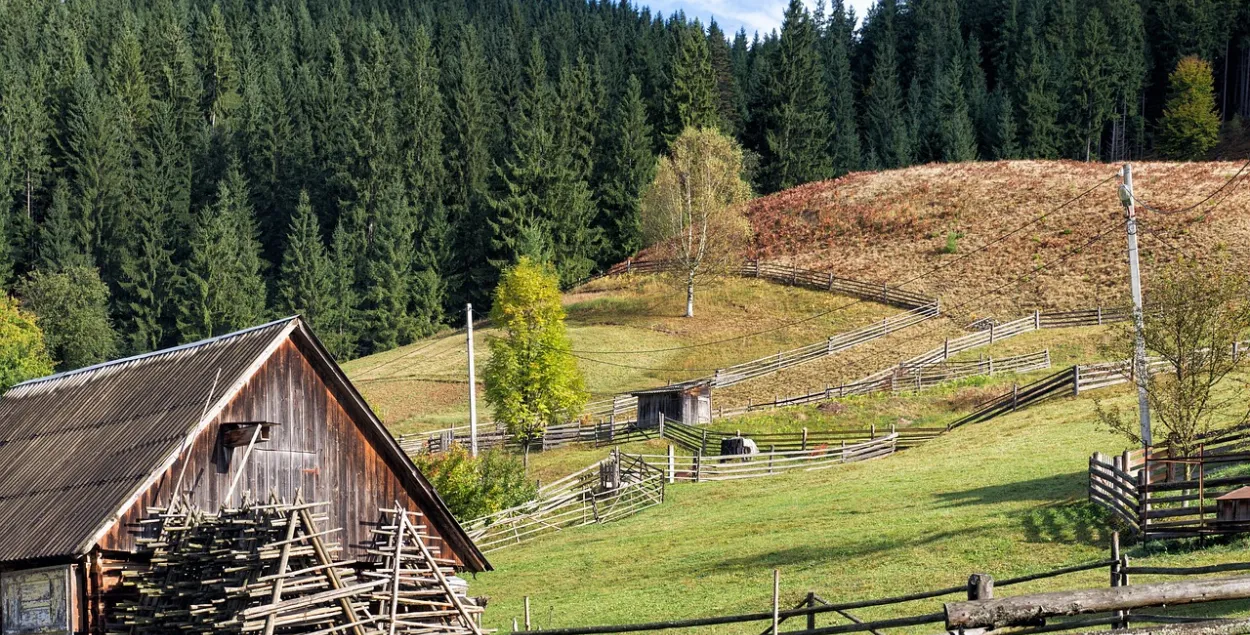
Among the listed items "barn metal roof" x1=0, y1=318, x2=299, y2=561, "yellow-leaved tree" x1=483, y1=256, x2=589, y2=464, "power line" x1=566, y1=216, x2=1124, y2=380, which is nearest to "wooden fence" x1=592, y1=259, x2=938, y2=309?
"power line" x1=566, y1=216, x2=1124, y2=380

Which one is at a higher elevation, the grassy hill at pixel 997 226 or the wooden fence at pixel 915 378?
the grassy hill at pixel 997 226

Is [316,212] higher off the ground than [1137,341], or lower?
higher

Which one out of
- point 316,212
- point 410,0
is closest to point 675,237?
point 316,212

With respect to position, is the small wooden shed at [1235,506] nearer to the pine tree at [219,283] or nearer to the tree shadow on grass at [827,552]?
the tree shadow on grass at [827,552]

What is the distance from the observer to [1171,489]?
26.5 meters

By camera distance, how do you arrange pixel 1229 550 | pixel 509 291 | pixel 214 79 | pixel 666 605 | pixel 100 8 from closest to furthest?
pixel 1229 550
pixel 666 605
pixel 509 291
pixel 214 79
pixel 100 8

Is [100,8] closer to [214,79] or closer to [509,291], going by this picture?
A: [214,79]

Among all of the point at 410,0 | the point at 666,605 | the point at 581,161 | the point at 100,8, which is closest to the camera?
the point at 666,605

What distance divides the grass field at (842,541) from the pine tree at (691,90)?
2645 inches

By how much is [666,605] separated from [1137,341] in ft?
43.8

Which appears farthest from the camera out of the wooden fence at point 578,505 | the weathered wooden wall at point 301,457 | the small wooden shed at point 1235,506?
the wooden fence at point 578,505

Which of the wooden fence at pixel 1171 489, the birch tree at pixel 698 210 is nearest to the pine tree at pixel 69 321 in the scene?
the birch tree at pixel 698 210

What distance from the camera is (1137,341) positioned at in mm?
32406

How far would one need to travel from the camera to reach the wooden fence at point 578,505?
139ft
